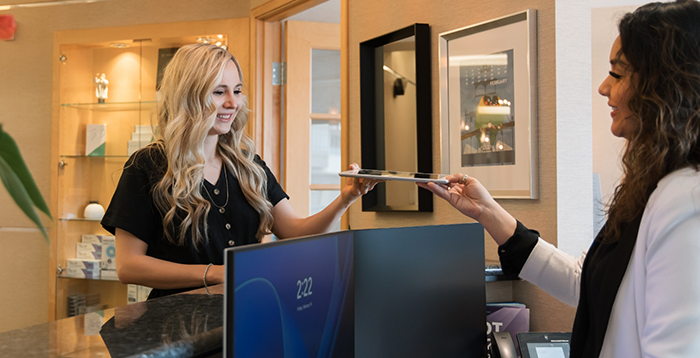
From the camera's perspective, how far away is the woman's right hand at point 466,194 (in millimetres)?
1497

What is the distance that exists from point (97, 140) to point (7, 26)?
3531mm

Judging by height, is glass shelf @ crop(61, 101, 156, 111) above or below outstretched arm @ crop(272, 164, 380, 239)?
above

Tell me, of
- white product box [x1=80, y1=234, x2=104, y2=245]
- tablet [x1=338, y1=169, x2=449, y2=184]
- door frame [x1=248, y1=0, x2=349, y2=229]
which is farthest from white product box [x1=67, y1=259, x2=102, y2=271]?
tablet [x1=338, y1=169, x2=449, y2=184]

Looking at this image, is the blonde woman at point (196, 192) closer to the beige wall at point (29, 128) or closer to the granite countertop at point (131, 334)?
the granite countertop at point (131, 334)

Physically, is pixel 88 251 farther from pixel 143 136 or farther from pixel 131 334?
pixel 131 334

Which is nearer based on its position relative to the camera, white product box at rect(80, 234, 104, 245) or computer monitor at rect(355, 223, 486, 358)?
computer monitor at rect(355, 223, 486, 358)

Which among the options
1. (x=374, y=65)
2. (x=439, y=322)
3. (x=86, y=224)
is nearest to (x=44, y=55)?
(x=86, y=224)

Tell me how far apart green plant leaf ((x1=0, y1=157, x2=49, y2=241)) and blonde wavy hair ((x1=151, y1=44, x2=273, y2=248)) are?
4.57 ft

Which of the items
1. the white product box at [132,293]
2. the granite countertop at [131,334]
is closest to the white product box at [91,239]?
the white product box at [132,293]

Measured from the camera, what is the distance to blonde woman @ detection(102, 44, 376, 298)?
1564 millimetres

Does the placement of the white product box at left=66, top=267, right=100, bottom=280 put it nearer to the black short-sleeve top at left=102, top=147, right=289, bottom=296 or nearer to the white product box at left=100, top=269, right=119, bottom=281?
the white product box at left=100, top=269, right=119, bottom=281

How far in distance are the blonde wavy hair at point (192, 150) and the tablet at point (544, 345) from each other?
0.89 metres

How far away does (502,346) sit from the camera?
1.47 metres

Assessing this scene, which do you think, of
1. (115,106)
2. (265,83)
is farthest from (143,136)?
(265,83)
